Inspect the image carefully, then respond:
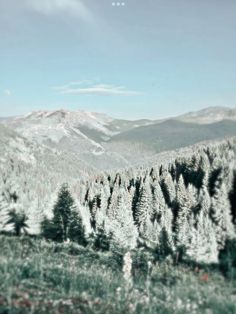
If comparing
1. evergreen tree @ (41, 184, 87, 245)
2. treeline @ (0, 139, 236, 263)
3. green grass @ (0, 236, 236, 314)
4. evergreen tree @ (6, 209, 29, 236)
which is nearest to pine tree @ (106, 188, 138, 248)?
treeline @ (0, 139, 236, 263)

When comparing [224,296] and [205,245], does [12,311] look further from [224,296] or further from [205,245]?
[205,245]

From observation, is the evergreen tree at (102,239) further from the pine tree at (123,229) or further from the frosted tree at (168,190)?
the frosted tree at (168,190)

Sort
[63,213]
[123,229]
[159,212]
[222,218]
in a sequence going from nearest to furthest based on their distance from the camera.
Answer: [63,213] → [222,218] → [123,229] → [159,212]

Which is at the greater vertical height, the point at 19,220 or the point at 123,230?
the point at 19,220

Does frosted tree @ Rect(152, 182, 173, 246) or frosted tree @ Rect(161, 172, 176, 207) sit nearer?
frosted tree @ Rect(152, 182, 173, 246)

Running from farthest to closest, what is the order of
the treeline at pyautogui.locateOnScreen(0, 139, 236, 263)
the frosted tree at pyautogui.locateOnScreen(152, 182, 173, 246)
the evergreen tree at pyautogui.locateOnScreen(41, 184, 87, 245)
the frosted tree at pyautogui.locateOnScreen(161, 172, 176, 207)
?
the frosted tree at pyautogui.locateOnScreen(161, 172, 176, 207)
the frosted tree at pyautogui.locateOnScreen(152, 182, 173, 246)
the treeline at pyautogui.locateOnScreen(0, 139, 236, 263)
the evergreen tree at pyautogui.locateOnScreen(41, 184, 87, 245)

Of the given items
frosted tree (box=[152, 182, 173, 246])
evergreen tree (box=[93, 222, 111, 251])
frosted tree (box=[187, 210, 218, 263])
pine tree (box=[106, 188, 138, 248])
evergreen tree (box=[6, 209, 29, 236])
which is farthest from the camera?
frosted tree (box=[152, 182, 173, 246])

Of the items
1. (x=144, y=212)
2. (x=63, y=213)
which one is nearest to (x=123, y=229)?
(x=63, y=213)

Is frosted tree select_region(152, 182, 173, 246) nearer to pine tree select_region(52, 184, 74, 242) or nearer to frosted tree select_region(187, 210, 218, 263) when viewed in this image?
frosted tree select_region(187, 210, 218, 263)

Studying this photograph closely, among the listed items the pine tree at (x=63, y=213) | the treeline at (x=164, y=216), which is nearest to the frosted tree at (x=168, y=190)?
the treeline at (x=164, y=216)

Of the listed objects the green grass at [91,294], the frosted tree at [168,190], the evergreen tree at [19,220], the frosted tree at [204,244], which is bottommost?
the frosted tree at [204,244]

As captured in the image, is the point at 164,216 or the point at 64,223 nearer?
the point at 64,223

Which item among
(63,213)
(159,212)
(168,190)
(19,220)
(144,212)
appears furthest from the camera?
(168,190)

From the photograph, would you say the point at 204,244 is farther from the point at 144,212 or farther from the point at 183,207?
the point at 144,212
